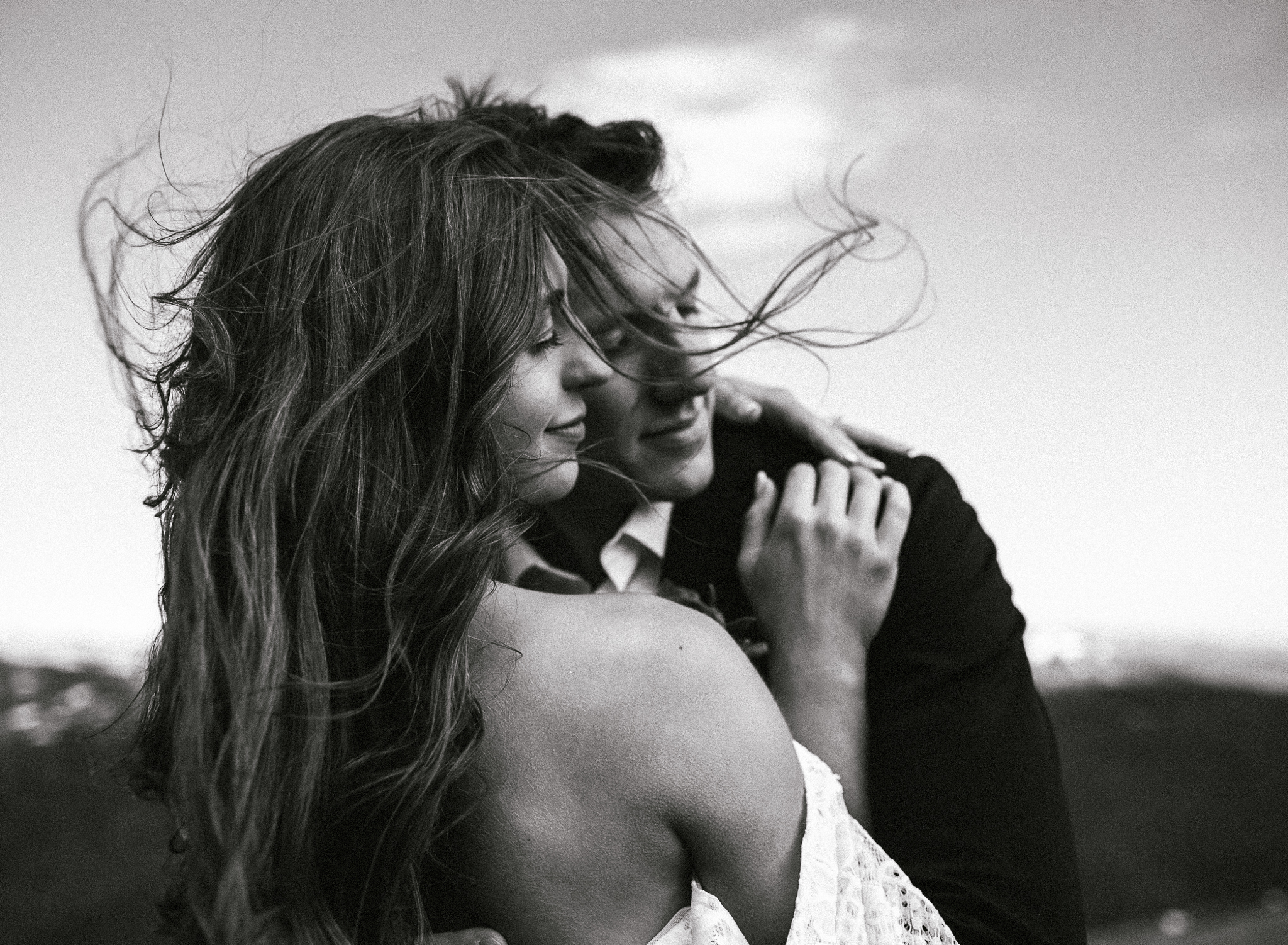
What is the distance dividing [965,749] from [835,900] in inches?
15.1

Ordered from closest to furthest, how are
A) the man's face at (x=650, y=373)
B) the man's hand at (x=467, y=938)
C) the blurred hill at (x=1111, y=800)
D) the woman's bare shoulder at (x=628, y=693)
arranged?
the woman's bare shoulder at (x=628, y=693), the man's hand at (x=467, y=938), the man's face at (x=650, y=373), the blurred hill at (x=1111, y=800)

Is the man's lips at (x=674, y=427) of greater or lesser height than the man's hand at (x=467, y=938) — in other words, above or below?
above

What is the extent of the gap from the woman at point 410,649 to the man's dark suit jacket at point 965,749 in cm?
19

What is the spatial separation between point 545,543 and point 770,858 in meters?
1.03

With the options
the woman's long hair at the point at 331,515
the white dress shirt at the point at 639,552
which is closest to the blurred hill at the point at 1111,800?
the white dress shirt at the point at 639,552

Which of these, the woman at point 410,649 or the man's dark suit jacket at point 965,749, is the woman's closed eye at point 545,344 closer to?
the woman at point 410,649

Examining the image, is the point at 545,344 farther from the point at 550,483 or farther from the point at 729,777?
Result: the point at 729,777

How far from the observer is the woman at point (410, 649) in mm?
1292

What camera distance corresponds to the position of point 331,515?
4.63ft

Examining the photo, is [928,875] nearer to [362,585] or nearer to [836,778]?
[836,778]

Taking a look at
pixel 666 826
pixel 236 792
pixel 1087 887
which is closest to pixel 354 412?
pixel 236 792

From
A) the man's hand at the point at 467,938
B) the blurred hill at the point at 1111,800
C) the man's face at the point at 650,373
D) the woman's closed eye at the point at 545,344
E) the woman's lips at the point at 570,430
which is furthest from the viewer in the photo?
the blurred hill at the point at 1111,800

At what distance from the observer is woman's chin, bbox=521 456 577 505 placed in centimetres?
162

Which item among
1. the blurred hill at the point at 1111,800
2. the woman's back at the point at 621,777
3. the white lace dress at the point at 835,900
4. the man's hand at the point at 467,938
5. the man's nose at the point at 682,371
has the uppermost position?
the man's nose at the point at 682,371
